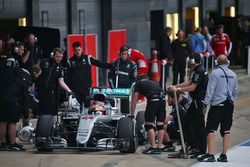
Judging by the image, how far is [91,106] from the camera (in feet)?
51.9

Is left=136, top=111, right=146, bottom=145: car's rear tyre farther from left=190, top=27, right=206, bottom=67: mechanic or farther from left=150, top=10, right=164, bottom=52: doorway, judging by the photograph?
left=150, top=10, right=164, bottom=52: doorway

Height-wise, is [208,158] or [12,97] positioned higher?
[12,97]

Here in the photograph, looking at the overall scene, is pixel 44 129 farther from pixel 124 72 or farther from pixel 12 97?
pixel 124 72

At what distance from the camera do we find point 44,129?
1550cm

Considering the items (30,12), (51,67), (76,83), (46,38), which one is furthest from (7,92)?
(30,12)

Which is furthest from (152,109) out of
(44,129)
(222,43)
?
(222,43)

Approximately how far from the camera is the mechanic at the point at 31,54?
1980cm

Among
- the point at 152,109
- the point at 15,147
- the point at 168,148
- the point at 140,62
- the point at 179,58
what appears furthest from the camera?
the point at 179,58

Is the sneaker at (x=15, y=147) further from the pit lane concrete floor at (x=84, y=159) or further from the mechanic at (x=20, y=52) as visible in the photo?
the mechanic at (x=20, y=52)

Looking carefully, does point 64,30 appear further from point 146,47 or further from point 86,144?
point 86,144

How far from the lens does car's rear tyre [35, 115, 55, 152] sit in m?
15.5

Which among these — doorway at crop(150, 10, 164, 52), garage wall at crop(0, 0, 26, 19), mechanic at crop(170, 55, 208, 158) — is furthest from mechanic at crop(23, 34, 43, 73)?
doorway at crop(150, 10, 164, 52)

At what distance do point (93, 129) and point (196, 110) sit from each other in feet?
5.77

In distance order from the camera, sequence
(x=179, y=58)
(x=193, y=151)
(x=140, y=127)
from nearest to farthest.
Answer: (x=193, y=151) → (x=140, y=127) → (x=179, y=58)
